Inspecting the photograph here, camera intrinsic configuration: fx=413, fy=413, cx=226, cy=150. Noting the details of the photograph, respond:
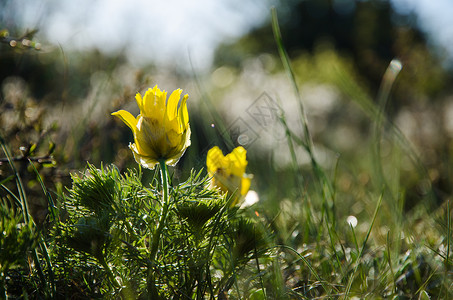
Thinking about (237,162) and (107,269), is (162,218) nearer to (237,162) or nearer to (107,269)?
(107,269)

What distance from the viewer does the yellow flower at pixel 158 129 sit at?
0.62 m

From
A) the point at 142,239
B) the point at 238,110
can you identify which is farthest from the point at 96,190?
the point at 238,110

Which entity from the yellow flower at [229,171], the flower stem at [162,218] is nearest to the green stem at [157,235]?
the flower stem at [162,218]

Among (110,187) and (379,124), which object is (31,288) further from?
(379,124)

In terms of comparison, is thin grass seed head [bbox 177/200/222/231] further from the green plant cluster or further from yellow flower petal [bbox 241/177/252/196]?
yellow flower petal [bbox 241/177/252/196]

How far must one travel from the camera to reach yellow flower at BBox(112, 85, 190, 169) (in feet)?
2.04

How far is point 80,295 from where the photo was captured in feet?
2.11

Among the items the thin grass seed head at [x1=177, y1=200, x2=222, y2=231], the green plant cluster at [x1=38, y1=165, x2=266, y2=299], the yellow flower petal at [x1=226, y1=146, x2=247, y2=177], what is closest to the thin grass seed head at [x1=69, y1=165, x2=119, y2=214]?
the green plant cluster at [x1=38, y1=165, x2=266, y2=299]

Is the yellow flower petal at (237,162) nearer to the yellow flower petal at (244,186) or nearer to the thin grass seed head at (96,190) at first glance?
the yellow flower petal at (244,186)

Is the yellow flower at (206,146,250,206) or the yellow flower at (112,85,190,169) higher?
the yellow flower at (112,85,190,169)

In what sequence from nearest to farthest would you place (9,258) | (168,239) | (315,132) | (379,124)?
(9,258)
(168,239)
(379,124)
(315,132)

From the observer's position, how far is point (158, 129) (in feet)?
2.04

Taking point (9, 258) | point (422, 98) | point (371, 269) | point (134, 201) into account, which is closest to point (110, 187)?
point (134, 201)

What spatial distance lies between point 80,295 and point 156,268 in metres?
0.15
